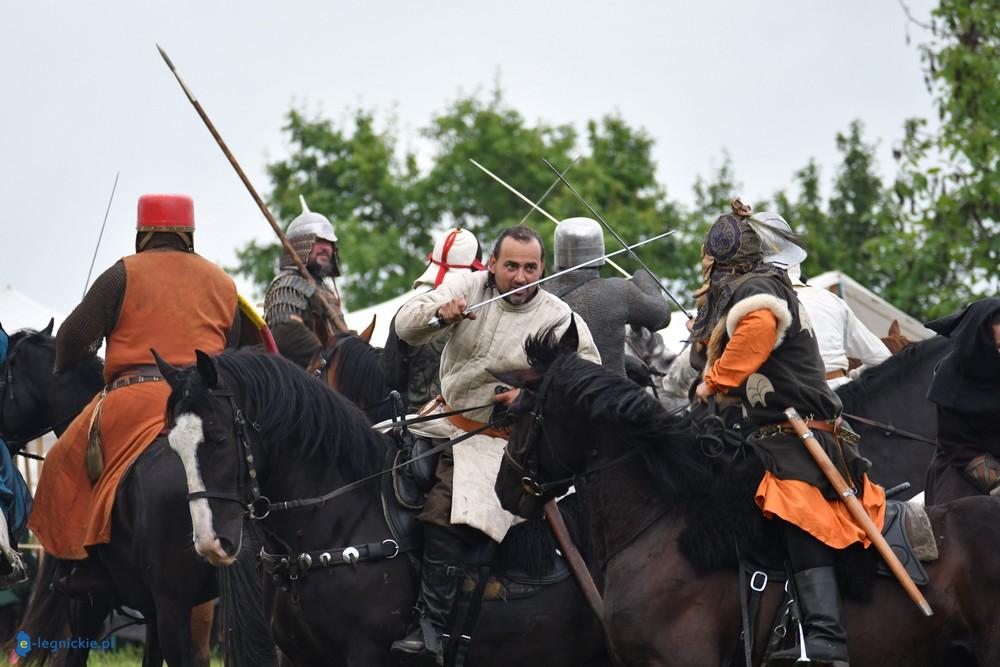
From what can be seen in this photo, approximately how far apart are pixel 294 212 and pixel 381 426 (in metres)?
28.5

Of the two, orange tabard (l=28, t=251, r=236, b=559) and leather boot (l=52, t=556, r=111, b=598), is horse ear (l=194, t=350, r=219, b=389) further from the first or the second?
leather boot (l=52, t=556, r=111, b=598)

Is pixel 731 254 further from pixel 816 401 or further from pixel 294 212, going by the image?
pixel 294 212

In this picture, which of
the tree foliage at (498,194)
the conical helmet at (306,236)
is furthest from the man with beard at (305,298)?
the tree foliage at (498,194)

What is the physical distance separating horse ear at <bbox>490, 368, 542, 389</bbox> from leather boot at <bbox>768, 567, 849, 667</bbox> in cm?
135

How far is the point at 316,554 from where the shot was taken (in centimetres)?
698

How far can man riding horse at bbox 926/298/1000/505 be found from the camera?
7.42 m

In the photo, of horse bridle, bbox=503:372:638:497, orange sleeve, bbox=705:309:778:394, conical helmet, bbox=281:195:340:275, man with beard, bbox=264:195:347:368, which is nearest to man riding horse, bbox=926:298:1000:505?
orange sleeve, bbox=705:309:778:394

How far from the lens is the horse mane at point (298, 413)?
6840mm

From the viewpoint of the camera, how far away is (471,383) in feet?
23.6

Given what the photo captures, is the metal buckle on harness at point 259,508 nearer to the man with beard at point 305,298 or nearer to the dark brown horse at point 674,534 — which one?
the dark brown horse at point 674,534

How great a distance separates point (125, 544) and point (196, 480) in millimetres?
1771

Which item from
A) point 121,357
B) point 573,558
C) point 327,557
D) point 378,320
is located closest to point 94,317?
point 121,357

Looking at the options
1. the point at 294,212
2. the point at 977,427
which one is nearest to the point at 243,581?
the point at 977,427

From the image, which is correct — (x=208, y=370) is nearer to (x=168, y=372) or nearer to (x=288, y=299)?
(x=168, y=372)
